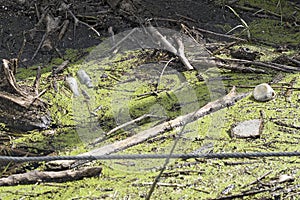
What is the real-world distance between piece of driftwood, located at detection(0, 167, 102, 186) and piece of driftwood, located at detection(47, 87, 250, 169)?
0.23 ft

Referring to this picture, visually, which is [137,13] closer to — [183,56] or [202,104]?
[183,56]

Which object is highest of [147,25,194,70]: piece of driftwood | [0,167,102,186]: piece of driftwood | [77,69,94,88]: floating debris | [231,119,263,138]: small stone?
[147,25,194,70]: piece of driftwood

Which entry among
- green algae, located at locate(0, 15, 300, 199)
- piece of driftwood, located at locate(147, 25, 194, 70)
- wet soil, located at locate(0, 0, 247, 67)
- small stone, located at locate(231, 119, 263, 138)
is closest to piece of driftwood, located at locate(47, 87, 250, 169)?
green algae, located at locate(0, 15, 300, 199)

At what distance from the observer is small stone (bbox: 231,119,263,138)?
3258 mm

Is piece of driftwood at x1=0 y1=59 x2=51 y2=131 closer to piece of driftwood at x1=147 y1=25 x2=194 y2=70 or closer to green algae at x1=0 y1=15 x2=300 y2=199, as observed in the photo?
→ green algae at x1=0 y1=15 x2=300 y2=199

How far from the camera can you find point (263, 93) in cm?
366

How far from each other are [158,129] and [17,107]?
3.15 feet

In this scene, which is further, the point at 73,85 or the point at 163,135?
the point at 73,85

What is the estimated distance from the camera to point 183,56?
4188 millimetres

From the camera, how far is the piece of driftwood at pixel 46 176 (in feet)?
9.47

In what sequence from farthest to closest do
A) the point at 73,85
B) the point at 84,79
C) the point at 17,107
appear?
1. the point at 84,79
2. the point at 73,85
3. the point at 17,107

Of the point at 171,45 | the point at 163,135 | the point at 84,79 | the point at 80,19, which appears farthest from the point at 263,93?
the point at 80,19

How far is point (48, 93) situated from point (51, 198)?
124 centimetres

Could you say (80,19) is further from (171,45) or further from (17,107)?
(17,107)
